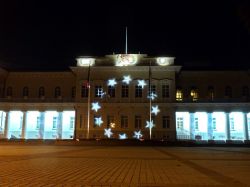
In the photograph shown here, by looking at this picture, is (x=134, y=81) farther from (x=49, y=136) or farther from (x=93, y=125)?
(x=49, y=136)

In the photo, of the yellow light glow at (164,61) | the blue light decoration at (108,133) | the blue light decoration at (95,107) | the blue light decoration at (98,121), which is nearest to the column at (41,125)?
the blue light decoration at (95,107)

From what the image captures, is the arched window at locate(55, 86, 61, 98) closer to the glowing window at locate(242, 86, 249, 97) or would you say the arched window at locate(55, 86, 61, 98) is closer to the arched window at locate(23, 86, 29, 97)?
the arched window at locate(23, 86, 29, 97)

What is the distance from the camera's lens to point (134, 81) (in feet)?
173

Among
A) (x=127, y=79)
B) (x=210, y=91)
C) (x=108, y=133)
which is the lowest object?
(x=108, y=133)

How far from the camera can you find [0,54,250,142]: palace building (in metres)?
51.8

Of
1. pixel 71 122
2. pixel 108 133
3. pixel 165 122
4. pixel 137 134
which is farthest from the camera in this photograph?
pixel 71 122

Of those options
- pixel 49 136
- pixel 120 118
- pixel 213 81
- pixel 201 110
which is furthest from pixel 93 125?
pixel 213 81

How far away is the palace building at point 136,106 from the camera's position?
51.8m

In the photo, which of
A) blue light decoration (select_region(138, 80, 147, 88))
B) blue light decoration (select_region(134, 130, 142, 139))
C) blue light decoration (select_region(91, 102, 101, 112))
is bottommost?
blue light decoration (select_region(134, 130, 142, 139))

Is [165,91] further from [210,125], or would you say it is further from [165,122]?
[210,125]

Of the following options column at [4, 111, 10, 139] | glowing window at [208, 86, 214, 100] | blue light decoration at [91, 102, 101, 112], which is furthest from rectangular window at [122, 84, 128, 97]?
column at [4, 111, 10, 139]

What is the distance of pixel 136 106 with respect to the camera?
52656mm

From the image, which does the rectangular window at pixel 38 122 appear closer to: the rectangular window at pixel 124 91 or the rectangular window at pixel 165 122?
the rectangular window at pixel 124 91

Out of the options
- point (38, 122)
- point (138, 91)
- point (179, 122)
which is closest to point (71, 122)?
point (38, 122)
